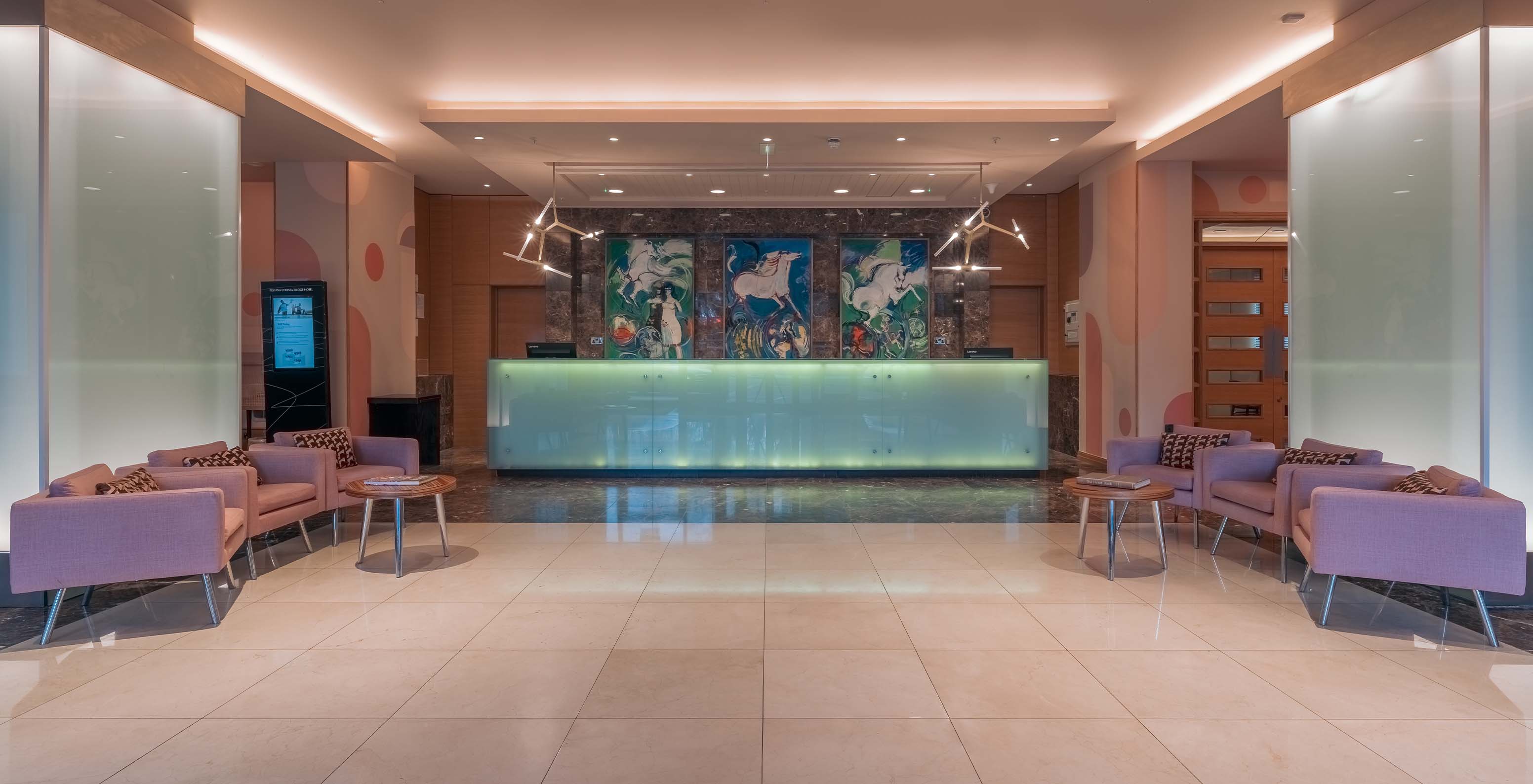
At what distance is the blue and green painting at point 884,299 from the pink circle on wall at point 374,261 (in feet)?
18.5

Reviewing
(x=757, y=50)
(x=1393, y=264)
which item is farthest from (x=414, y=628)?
(x=1393, y=264)

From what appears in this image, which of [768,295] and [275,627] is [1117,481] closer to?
[275,627]

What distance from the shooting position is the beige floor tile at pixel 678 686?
2.71 m

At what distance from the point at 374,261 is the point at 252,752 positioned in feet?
23.3

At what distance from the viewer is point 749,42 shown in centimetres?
553

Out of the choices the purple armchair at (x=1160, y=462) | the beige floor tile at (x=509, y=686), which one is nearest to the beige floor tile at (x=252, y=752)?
the beige floor tile at (x=509, y=686)

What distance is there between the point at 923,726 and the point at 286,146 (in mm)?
7754

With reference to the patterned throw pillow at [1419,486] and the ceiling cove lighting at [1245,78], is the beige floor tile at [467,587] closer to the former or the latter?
the patterned throw pillow at [1419,486]

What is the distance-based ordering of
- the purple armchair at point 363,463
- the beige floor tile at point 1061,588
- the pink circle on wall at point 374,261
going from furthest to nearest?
the pink circle on wall at point 374,261, the purple armchair at point 363,463, the beige floor tile at point 1061,588

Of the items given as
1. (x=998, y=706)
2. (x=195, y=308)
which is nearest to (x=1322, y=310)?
(x=998, y=706)

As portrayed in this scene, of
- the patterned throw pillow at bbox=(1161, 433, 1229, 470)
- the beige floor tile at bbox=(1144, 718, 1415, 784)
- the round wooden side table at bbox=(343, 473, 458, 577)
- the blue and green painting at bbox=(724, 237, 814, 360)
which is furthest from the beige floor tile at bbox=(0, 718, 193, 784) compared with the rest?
the blue and green painting at bbox=(724, 237, 814, 360)

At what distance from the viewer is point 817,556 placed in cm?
489

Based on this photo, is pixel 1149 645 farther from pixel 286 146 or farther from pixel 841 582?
pixel 286 146

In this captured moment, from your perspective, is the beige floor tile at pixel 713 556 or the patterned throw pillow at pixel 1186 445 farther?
the patterned throw pillow at pixel 1186 445
